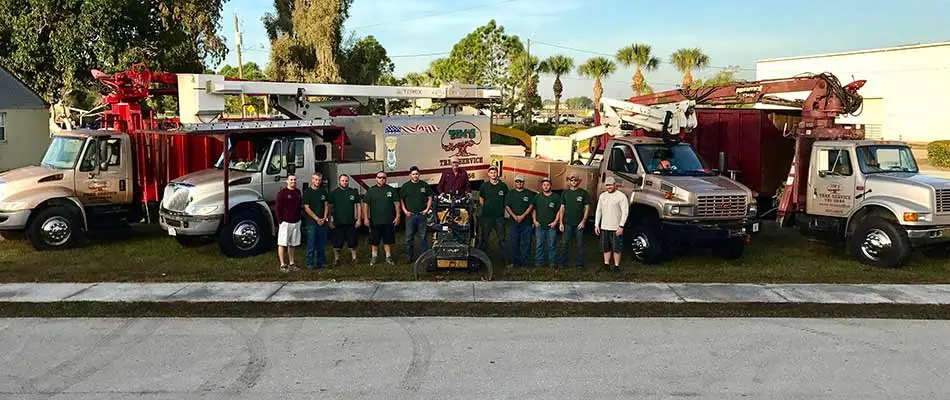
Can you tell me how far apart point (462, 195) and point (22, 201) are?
801cm

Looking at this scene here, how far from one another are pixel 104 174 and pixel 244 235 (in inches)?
135

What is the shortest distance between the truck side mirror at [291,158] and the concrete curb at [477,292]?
3.58m

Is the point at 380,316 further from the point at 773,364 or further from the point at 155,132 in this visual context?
the point at 155,132

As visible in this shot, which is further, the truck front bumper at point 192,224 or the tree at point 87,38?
the tree at point 87,38

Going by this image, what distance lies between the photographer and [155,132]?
14000mm

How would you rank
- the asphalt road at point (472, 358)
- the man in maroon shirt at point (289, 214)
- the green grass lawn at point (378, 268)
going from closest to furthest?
the asphalt road at point (472, 358) → the green grass lawn at point (378, 268) → the man in maroon shirt at point (289, 214)

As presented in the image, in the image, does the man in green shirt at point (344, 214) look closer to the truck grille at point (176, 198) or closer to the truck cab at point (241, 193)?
the truck cab at point (241, 193)

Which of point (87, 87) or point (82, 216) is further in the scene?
point (87, 87)

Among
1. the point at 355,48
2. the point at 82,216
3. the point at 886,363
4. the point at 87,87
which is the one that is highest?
the point at 355,48

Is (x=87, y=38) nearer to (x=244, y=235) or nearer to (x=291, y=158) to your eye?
(x=291, y=158)

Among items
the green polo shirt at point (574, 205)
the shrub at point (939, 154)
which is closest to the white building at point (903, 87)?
the shrub at point (939, 154)

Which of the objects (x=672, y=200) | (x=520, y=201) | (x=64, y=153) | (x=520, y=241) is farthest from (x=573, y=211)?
(x=64, y=153)

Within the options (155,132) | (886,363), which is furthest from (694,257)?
(155,132)

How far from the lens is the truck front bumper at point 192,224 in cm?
1296
